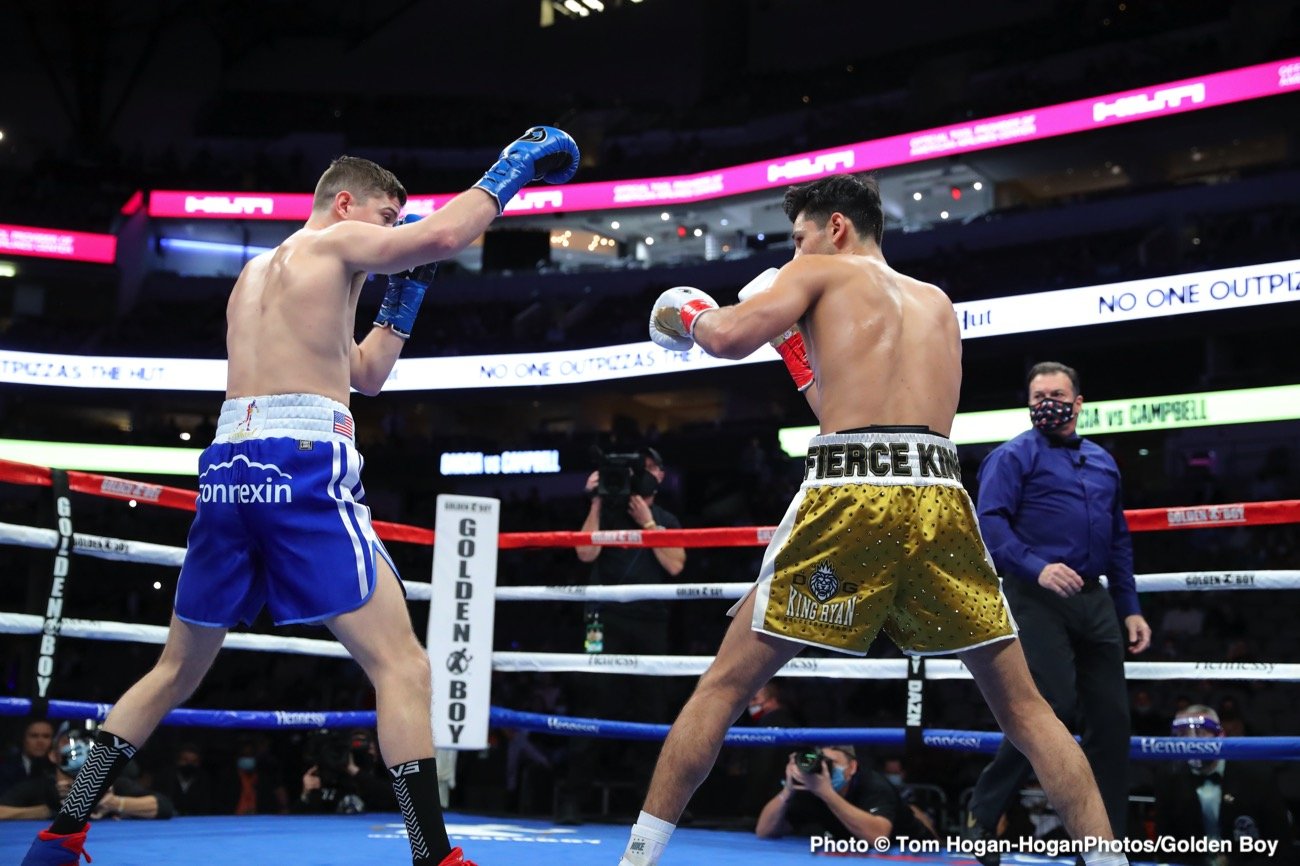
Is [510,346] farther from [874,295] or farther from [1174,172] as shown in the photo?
[874,295]

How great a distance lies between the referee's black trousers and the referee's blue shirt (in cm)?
9

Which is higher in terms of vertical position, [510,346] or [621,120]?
[621,120]

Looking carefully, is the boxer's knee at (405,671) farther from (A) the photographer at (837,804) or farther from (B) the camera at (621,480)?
(B) the camera at (621,480)

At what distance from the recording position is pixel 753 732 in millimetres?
4355

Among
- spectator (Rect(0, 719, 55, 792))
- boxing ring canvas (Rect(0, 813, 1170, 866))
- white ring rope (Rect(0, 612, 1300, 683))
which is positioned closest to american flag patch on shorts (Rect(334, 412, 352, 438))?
boxing ring canvas (Rect(0, 813, 1170, 866))

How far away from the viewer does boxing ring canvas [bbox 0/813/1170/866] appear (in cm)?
337

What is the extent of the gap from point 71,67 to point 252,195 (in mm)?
4689

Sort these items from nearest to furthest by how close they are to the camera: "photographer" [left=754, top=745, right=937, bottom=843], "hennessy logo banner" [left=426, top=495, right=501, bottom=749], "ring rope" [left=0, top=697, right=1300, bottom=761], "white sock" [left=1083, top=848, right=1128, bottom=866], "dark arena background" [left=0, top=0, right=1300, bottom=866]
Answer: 1. "white sock" [left=1083, top=848, right=1128, bottom=866]
2. "ring rope" [left=0, top=697, right=1300, bottom=761]
3. "photographer" [left=754, top=745, right=937, bottom=843]
4. "hennessy logo banner" [left=426, top=495, right=501, bottom=749]
5. "dark arena background" [left=0, top=0, right=1300, bottom=866]

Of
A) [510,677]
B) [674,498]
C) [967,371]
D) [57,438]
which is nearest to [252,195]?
[57,438]

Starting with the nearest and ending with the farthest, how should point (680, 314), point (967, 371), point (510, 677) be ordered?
point (680, 314) < point (510, 677) < point (967, 371)

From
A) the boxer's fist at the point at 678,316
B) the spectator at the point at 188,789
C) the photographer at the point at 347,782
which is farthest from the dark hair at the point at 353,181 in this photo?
the spectator at the point at 188,789

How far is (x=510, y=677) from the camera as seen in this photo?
458 inches

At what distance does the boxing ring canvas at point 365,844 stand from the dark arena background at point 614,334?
4 cm

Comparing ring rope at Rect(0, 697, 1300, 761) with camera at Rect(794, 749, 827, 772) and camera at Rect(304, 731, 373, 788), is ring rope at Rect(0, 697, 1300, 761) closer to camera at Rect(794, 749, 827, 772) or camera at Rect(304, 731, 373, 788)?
camera at Rect(794, 749, 827, 772)
